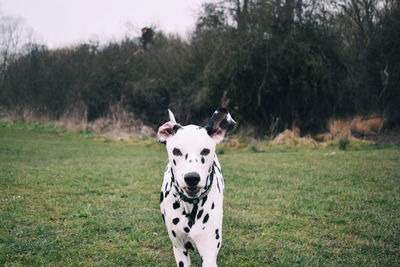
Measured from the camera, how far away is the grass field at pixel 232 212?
4.61 meters

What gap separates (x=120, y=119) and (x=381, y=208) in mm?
16720

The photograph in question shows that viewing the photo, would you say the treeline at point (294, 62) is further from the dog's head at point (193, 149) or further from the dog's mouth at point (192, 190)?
the dog's mouth at point (192, 190)

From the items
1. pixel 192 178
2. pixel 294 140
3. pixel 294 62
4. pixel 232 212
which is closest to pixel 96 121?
pixel 294 62

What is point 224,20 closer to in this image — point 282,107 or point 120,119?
point 282,107

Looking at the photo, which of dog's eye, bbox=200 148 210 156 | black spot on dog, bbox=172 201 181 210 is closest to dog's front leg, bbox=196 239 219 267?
black spot on dog, bbox=172 201 181 210

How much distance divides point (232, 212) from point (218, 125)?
10.8ft

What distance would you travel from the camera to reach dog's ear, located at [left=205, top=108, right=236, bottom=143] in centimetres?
337

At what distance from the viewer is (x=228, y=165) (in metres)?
11.1

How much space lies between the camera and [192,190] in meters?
3.09

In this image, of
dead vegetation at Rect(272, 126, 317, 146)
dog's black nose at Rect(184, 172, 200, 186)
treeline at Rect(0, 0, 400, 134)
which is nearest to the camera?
dog's black nose at Rect(184, 172, 200, 186)

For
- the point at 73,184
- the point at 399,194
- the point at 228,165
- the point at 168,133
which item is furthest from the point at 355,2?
the point at 168,133

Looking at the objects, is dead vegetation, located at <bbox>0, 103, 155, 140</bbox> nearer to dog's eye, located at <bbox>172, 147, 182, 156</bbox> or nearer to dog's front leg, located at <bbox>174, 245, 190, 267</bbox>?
dog's front leg, located at <bbox>174, 245, 190, 267</bbox>

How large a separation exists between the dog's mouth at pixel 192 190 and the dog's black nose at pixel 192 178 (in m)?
0.06

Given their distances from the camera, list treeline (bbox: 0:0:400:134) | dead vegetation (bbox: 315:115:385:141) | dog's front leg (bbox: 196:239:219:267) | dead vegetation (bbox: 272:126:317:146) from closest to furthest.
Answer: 1. dog's front leg (bbox: 196:239:219:267)
2. dead vegetation (bbox: 272:126:317:146)
3. dead vegetation (bbox: 315:115:385:141)
4. treeline (bbox: 0:0:400:134)
